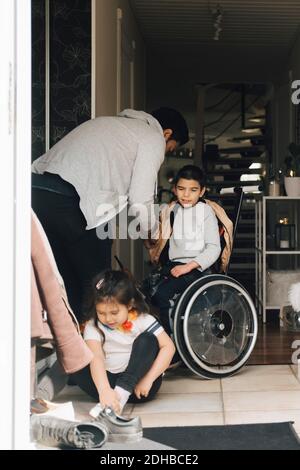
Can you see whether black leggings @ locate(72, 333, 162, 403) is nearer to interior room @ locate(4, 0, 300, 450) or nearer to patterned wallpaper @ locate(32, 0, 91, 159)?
interior room @ locate(4, 0, 300, 450)

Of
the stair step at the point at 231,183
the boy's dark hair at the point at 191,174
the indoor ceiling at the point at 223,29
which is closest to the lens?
the boy's dark hair at the point at 191,174

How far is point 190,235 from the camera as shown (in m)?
4.02

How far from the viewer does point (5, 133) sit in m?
2.05

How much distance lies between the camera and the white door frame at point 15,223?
2.05 meters

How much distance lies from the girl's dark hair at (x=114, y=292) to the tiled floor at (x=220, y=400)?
412mm

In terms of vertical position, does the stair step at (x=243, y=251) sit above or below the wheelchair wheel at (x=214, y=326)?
above

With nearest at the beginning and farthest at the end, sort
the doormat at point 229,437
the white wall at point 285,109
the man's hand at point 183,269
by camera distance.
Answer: the doormat at point 229,437 → the man's hand at point 183,269 → the white wall at point 285,109

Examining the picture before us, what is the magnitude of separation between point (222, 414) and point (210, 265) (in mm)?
1075

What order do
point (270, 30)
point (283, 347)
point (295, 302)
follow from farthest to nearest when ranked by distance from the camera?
point (270, 30), point (295, 302), point (283, 347)

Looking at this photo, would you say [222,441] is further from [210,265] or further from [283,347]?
[283,347]

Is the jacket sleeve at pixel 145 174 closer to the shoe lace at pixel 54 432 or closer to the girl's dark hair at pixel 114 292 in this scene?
the girl's dark hair at pixel 114 292

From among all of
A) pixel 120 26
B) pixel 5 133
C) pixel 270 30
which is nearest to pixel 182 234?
pixel 5 133

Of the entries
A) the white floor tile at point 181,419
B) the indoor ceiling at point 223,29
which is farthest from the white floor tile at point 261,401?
the indoor ceiling at point 223,29
